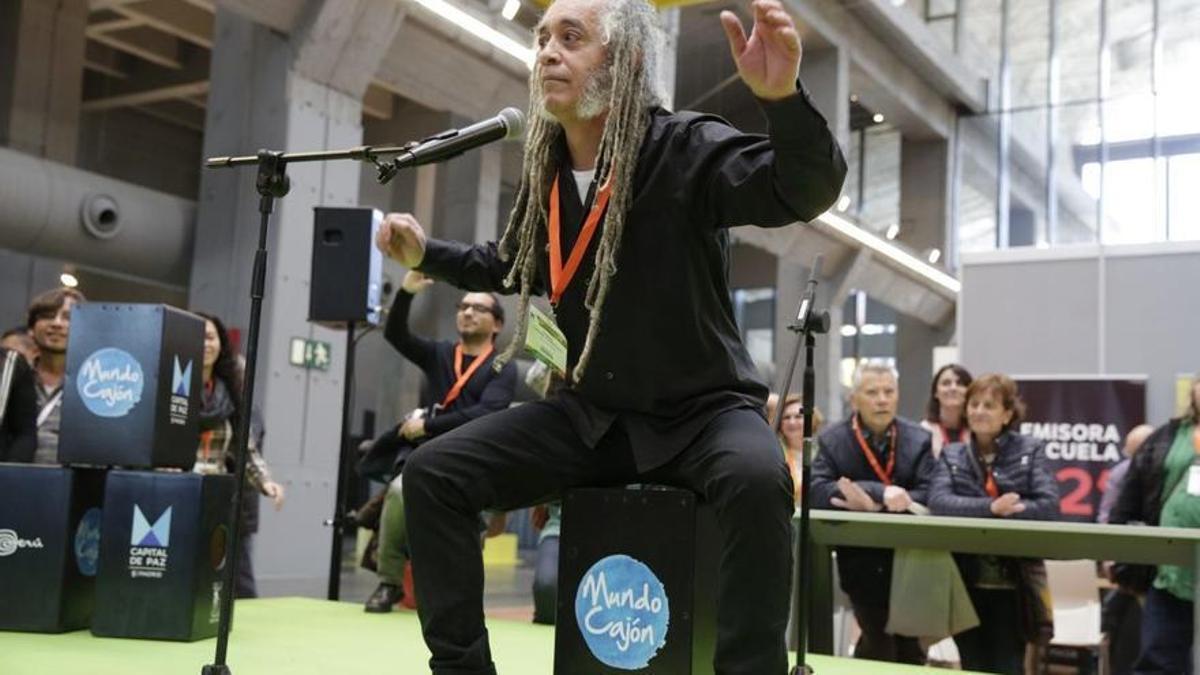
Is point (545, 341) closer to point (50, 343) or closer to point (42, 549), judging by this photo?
point (42, 549)

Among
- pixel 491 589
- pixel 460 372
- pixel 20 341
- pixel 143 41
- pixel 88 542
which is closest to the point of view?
pixel 88 542

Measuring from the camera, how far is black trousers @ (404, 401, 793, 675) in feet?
Answer: 6.52

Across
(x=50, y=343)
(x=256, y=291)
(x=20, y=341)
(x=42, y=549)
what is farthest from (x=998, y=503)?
(x=20, y=341)

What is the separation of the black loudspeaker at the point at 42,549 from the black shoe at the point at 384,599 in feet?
3.84

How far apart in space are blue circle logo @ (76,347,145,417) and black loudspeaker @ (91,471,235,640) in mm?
199

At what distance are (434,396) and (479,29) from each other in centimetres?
403

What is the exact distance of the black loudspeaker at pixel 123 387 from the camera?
3520 mm

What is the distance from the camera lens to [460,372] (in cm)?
482

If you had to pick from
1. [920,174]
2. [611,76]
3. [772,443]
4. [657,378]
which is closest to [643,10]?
[611,76]

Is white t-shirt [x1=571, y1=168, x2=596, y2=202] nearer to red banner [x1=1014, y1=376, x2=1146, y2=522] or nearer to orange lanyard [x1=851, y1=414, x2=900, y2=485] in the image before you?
orange lanyard [x1=851, y1=414, x2=900, y2=485]

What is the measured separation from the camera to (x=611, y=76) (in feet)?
7.55

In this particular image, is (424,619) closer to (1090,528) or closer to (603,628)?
(603,628)

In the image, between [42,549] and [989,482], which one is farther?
[989,482]

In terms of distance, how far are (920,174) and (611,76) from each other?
51.3ft
